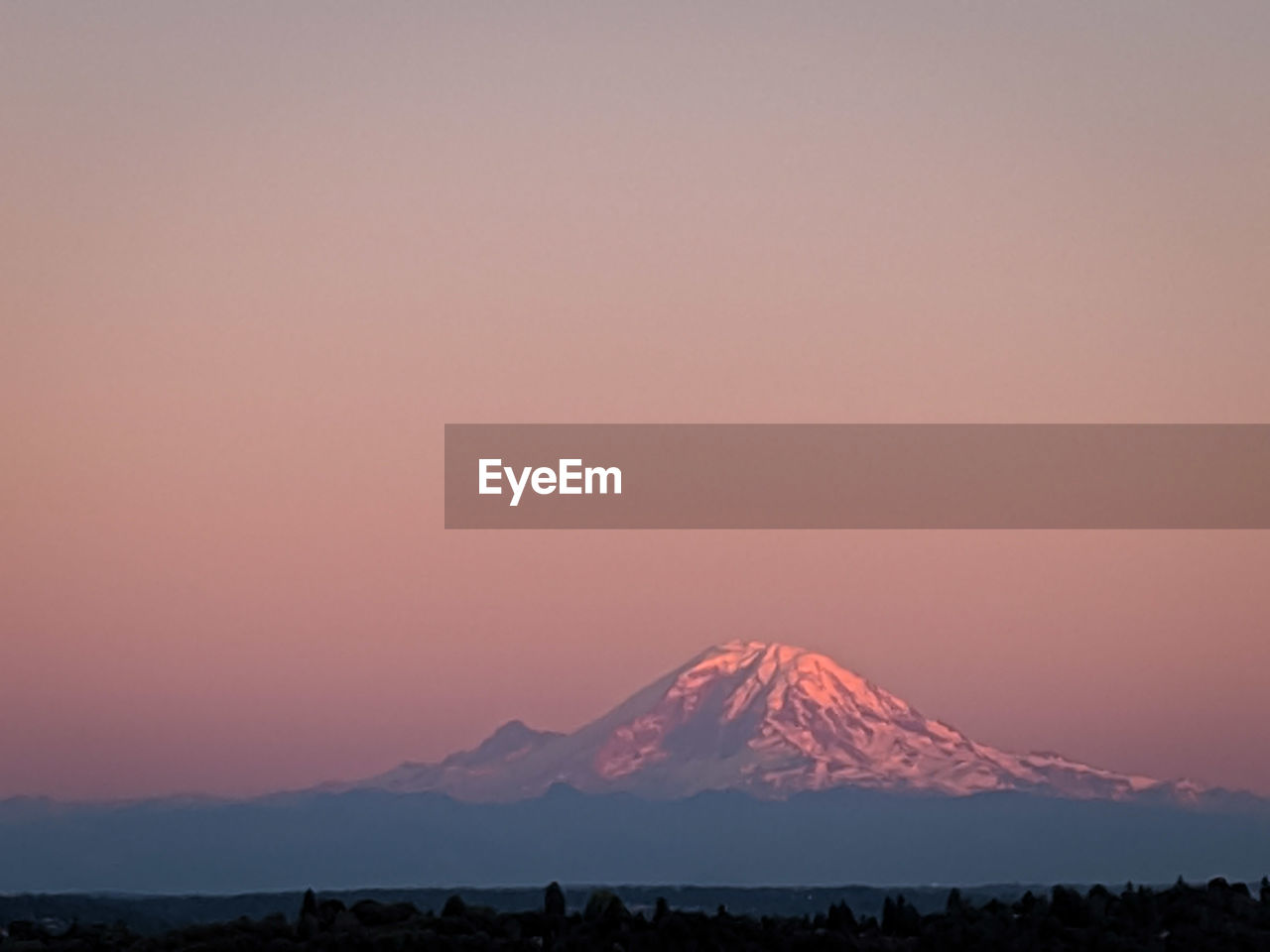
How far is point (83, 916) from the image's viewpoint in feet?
578

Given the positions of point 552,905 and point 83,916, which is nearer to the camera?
point 552,905

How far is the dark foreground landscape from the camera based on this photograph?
115312 mm

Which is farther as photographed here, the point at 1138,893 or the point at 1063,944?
the point at 1138,893

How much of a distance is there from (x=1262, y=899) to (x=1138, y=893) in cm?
745

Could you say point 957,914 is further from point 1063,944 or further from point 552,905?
point 552,905

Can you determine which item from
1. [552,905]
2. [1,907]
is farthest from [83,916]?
[552,905]

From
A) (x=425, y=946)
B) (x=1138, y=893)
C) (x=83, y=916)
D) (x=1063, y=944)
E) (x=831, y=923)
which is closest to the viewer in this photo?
(x=425, y=946)

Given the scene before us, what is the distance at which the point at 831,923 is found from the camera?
129m

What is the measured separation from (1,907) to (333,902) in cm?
5593

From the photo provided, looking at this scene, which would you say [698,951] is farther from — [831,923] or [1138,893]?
[1138,893]

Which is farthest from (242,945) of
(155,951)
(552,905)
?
(552,905)

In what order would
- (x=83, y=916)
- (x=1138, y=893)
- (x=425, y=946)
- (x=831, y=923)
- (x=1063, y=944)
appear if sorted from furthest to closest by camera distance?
(x=83, y=916), (x=1138, y=893), (x=831, y=923), (x=1063, y=944), (x=425, y=946)

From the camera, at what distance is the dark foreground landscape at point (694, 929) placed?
378 feet

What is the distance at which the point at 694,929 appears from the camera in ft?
390
